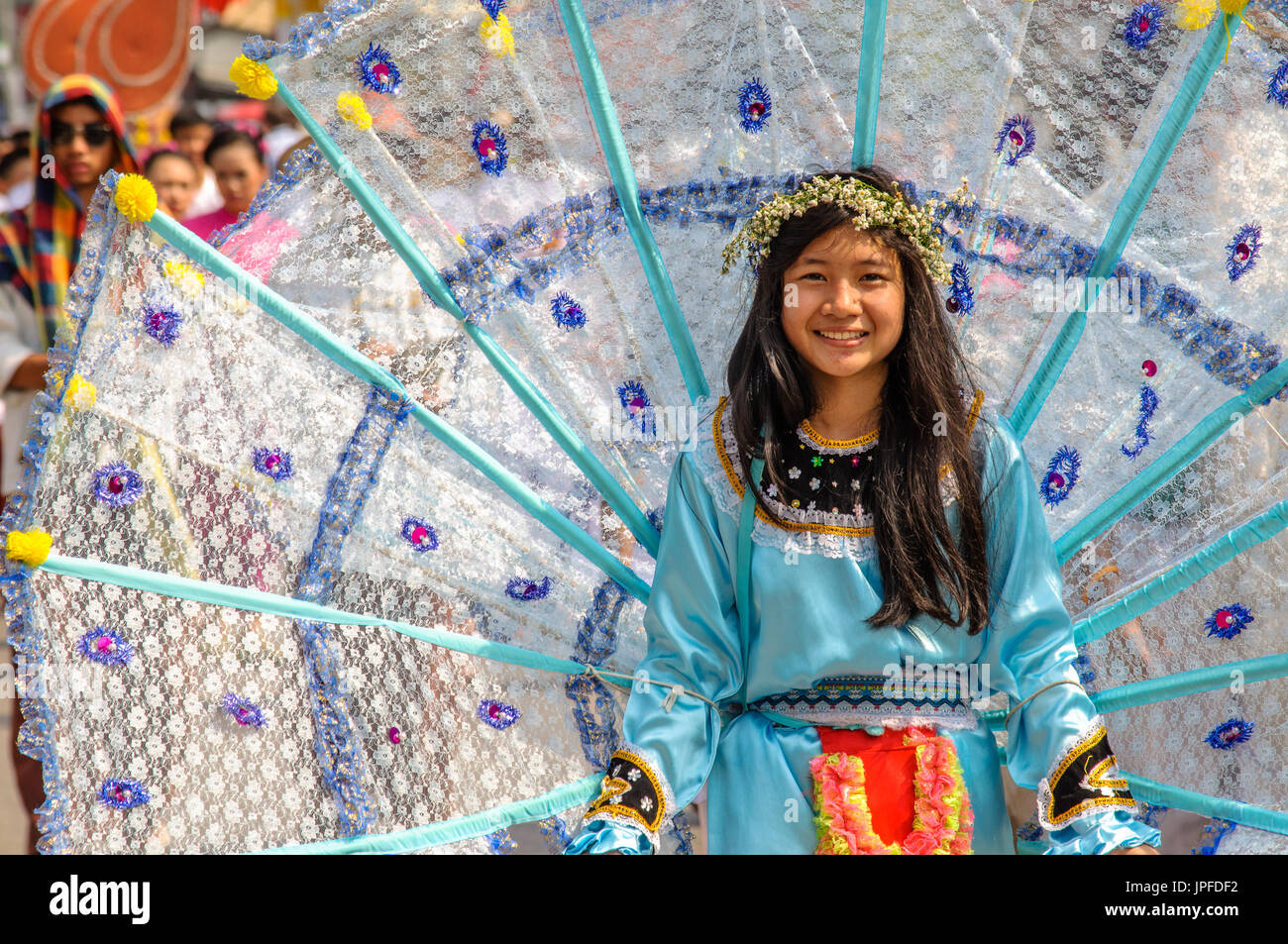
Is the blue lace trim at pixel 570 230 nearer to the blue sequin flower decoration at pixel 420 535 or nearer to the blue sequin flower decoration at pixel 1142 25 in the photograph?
the blue sequin flower decoration at pixel 420 535

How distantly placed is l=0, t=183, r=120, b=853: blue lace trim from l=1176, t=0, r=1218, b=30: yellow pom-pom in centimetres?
193

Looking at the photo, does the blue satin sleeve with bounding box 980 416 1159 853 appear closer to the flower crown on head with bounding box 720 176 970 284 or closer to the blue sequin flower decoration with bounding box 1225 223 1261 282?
the flower crown on head with bounding box 720 176 970 284

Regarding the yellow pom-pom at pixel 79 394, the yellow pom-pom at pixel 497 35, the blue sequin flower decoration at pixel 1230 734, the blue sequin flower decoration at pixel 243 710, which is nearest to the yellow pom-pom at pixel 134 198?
the yellow pom-pom at pixel 79 394

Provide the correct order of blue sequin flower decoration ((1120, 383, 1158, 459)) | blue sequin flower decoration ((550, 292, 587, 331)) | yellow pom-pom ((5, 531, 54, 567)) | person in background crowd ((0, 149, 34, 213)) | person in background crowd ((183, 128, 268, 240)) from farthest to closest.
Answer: person in background crowd ((0, 149, 34, 213)) → person in background crowd ((183, 128, 268, 240)) → blue sequin flower decoration ((550, 292, 587, 331)) → blue sequin flower decoration ((1120, 383, 1158, 459)) → yellow pom-pom ((5, 531, 54, 567))

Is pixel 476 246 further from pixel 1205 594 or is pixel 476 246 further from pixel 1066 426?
pixel 1205 594

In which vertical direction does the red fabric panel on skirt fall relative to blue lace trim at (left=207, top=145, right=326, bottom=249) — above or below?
below

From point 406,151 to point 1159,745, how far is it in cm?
182

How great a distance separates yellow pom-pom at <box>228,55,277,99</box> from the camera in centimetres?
233

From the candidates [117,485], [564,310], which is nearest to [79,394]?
[117,485]

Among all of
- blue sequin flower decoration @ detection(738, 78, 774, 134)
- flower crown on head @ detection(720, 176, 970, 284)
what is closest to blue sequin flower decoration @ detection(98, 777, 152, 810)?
flower crown on head @ detection(720, 176, 970, 284)

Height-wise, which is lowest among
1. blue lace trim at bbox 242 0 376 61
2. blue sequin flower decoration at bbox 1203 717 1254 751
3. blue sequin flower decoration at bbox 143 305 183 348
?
blue sequin flower decoration at bbox 1203 717 1254 751

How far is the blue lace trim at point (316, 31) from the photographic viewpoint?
237cm

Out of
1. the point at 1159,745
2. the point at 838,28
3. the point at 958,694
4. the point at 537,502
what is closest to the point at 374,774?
the point at 537,502

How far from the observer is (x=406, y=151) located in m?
2.48
